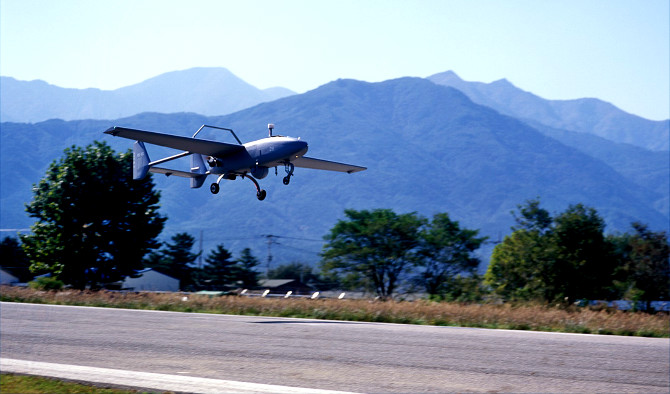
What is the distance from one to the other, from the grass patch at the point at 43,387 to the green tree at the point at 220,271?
104 metres

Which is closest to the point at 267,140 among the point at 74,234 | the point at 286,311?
the point at 286,311

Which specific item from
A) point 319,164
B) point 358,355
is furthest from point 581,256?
point 358,355

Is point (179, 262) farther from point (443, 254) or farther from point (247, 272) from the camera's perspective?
point (443, 254)

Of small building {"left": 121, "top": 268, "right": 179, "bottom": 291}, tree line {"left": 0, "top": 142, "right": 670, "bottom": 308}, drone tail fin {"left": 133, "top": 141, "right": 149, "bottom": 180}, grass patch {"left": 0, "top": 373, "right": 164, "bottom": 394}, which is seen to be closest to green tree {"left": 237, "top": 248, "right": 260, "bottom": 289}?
small building {"left": 121, "top": 268, "right": 179, "bottom": 291}

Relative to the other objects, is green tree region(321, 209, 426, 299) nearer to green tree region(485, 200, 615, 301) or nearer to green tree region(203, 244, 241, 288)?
green tree region(485, 200, 615, 301)

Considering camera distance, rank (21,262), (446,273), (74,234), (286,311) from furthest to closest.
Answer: (21,262)
(446,273)
(74,234)
(286,311)

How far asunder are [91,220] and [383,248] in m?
38.0

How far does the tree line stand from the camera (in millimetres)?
69375

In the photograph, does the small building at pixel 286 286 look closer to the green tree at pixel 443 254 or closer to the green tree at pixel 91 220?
the green tree at pixel 443 254

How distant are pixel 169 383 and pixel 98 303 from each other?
89.1 ft

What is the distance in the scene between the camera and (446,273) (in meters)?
92.6

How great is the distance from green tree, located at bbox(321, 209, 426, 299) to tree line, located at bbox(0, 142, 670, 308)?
0.13m

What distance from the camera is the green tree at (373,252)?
89.1 metres

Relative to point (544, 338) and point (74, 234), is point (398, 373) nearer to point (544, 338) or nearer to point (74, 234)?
point (544, 338)
